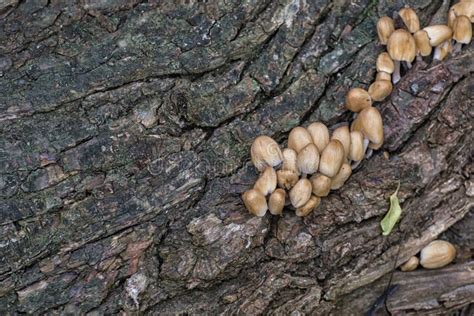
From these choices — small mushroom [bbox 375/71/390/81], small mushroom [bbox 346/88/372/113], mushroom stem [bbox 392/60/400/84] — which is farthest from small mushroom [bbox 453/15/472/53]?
small mushroom [bbox 346/88/372/113]

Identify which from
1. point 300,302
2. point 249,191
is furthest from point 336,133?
point 300,302

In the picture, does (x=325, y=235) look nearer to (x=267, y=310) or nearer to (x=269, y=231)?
(x=269, y=231)

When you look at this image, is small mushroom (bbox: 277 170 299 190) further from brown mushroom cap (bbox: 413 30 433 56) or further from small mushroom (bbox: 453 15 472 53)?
small mushroom (bbox: 453 15 472 53)

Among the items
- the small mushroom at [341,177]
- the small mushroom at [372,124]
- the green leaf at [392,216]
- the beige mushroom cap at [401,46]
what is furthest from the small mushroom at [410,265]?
the beige mushroom cap at [401,46]

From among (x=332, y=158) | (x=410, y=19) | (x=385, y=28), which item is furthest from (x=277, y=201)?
(x=410, y=19)

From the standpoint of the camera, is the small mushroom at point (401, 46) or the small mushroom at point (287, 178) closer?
the small mushroom at point (287, 178)

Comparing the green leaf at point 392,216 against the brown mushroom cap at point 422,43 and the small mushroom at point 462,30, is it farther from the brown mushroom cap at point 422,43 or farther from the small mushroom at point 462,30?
the small mushroom at point 462,30
